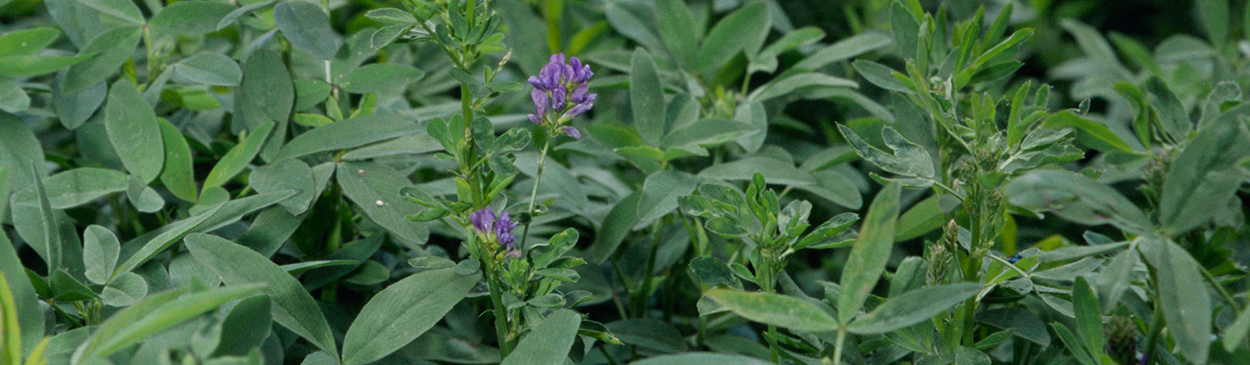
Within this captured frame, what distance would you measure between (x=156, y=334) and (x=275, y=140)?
299mm

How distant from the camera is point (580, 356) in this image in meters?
0.68

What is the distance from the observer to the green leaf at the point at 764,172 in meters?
0.82

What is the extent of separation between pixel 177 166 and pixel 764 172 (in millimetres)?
550

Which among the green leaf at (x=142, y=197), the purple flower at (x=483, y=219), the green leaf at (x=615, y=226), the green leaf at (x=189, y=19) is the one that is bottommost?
the green leaf at (x=615, y=226)

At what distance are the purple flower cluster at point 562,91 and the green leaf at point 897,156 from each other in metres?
0.20

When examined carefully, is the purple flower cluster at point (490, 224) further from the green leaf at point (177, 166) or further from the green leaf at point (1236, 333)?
the green leaf at point (1236, 333)

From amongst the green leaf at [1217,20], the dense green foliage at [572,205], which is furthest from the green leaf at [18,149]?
the green leaf at [1217,20]

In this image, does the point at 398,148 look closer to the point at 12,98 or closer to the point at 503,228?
the point at 503,228

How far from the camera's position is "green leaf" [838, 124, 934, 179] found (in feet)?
2.14

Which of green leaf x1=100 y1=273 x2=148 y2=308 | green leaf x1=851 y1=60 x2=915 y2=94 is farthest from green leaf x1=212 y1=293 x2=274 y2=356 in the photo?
green leaf x1=851 y1=60 x2=915 y2=94

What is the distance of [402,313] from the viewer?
670 mm

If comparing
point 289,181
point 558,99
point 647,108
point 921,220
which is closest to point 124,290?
point 289,181

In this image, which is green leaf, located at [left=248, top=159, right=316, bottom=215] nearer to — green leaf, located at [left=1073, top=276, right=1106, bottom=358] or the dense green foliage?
the dense green foliage

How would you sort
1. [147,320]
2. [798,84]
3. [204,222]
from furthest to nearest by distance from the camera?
[798,84] → [204,222] → [147,320]
